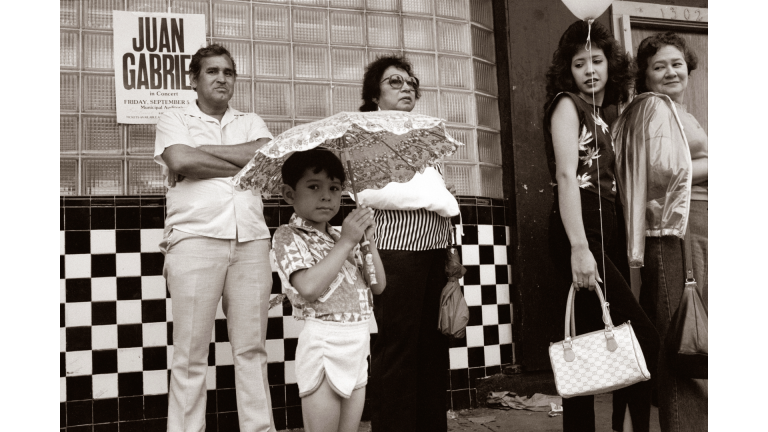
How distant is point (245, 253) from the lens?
316 cm

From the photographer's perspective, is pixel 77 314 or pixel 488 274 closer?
pixel 77 314

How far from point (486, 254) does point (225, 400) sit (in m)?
1.80

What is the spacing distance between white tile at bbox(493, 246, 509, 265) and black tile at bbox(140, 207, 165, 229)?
6.65 ft

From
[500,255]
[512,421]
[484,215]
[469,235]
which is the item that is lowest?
[512,421]

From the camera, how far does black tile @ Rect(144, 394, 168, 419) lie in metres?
3.55

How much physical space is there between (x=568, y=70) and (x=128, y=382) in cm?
276

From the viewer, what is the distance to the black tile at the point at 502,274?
168 inches

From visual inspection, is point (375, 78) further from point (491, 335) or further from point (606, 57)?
point (491, 335)

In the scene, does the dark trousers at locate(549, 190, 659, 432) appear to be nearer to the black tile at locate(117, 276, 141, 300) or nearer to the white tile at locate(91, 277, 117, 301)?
the black tile at locate(117, 276, 141, 300)

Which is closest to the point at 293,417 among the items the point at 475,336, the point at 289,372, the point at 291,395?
the point at 291,395

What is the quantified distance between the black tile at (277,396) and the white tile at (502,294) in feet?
4.81

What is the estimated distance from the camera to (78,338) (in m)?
3.52
